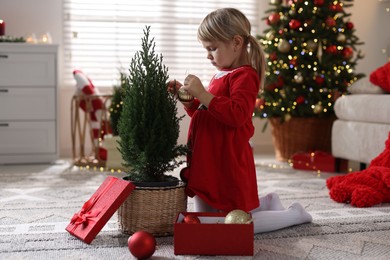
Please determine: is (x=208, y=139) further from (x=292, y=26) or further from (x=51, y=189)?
(x=292, y=26)

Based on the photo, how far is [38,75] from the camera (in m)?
3.87

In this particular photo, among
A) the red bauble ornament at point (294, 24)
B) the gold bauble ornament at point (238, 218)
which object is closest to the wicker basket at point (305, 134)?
the red bauble ornament at point (294, 24)

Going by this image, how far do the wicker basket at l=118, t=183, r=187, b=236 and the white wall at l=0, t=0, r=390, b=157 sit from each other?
2702 millimetres

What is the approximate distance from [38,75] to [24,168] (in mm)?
650

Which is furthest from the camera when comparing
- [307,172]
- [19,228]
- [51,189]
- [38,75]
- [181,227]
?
[38,75]

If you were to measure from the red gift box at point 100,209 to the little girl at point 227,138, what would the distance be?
0.82 ft

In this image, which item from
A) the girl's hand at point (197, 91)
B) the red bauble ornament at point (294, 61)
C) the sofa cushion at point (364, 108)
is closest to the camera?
the girl's hand at point (197, 91)

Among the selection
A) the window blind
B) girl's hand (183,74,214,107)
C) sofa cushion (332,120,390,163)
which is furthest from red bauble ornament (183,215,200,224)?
the window blind

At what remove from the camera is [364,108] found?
3.32 meters

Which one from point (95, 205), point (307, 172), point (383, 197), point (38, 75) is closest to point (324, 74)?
point (307, 172)

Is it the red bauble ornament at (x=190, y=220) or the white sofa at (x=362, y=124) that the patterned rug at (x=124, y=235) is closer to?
the red bauble ornament at (x=190, y=220)

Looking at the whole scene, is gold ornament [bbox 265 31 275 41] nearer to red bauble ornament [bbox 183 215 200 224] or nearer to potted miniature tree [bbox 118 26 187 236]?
potted miniature tree [bbox 118 26 187 236]

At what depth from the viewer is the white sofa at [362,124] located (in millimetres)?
3176

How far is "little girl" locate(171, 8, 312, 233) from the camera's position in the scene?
1913mm
